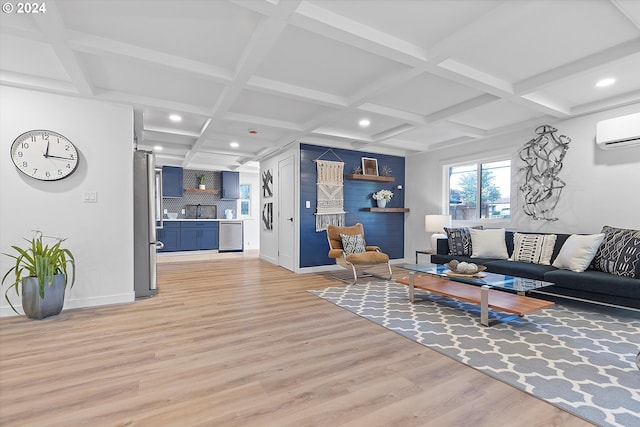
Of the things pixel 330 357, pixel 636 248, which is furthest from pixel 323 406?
pixel 636 248

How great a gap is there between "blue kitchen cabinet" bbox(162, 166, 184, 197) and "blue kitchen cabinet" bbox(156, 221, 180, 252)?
850 mm

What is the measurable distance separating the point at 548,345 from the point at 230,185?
8.18 meters

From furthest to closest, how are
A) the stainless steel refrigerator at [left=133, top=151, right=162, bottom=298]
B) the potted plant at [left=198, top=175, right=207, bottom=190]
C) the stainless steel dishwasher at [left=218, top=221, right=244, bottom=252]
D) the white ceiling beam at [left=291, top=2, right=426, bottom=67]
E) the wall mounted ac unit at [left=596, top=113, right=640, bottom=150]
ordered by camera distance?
1. the potted plant at [left=198, top=175, right=207, bottom=190]
2. the stainless steel dishwasher at [left=218, top=221, right=244, bottom=252]
3. the stainless steel refrigerator at [left=133, top=151, right=162, bottom=298]
4. the wall mounted ac unit at [left=596, top=113, right=640, bottom=150]
5. the white ceiling beam at [left=291, top=2, right=426, bottom=67]

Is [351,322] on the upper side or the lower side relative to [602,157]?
lower

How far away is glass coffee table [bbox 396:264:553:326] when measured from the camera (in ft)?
8.80

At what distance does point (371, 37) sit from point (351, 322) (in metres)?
2.48

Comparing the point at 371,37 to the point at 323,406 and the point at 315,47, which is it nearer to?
the point at 315,47

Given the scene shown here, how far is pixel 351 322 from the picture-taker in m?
2.96

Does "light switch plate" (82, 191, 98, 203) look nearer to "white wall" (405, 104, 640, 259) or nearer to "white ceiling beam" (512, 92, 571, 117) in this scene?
"white ceiling beam" (512, 92, 571, 117)

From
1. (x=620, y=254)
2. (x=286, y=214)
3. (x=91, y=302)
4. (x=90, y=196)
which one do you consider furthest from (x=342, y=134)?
(x=91, y=302)

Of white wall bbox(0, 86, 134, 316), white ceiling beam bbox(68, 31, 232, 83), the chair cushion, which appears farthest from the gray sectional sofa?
white wall bbox(0, 86, 134, 316)

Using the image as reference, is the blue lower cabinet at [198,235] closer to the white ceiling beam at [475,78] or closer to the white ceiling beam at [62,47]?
the white ceiling beam at [62,47]

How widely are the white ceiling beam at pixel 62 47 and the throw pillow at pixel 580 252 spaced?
511 cm

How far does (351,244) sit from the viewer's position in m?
4.93
